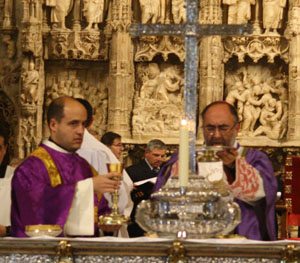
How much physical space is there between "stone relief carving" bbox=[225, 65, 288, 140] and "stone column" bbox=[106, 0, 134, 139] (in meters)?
1.32

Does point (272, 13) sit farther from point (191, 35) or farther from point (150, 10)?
point (191, 35)

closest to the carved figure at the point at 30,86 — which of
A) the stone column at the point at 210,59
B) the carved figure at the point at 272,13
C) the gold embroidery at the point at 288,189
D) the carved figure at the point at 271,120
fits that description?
the stone column at the point at 210,59

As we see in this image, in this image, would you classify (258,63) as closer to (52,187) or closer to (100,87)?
(100,87)

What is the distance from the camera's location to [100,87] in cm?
1245

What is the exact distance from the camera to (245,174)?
4.75 m

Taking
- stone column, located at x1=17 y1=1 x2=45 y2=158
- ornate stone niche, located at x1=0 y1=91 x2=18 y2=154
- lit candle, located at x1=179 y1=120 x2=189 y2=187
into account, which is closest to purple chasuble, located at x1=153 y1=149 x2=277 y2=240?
lit candle, located at x1=179 y1=120 x2=189 y2=187

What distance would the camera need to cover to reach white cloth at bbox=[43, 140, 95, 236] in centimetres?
470

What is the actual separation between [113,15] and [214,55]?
4.47 feet

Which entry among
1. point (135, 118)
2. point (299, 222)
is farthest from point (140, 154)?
point (299, 222)

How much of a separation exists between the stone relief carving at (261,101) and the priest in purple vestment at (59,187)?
23.6ft

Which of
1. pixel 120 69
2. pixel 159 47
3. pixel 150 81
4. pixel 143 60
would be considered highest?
pixel 159 47

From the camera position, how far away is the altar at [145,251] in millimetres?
3912

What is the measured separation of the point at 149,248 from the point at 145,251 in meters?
0.03

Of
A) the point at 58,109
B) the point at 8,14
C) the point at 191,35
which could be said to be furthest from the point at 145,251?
the point at 8,14
